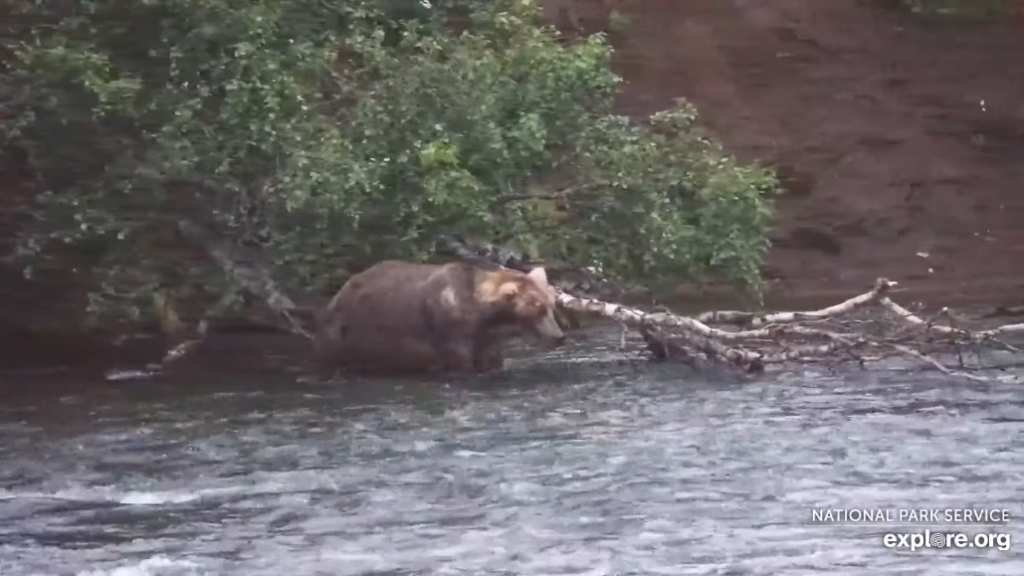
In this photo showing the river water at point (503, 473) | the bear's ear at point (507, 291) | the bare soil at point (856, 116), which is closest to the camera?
the river water at point (503, 473)

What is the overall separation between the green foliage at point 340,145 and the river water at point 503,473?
1.10 m

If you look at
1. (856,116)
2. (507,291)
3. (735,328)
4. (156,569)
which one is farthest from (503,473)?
(856,116)

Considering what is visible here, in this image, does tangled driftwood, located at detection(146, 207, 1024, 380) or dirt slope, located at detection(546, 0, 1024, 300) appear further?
dirt slope, located at detection(546, 0, 1024, 300)

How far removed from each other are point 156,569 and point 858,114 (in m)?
18.3

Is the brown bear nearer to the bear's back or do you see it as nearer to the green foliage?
the bear's back

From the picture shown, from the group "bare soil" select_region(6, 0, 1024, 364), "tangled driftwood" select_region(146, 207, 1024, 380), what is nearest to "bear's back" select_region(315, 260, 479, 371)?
"tangled driftwood" select_region(146, 207, 1024, 380)

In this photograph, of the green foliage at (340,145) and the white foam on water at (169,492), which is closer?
the white foam on water at (169,492)

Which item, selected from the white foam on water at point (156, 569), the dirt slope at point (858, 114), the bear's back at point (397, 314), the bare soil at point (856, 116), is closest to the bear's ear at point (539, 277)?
the bear's back at point (397, 314)

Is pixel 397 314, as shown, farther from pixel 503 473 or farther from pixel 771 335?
pixel 503 473

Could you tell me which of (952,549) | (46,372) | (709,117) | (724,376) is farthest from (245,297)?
(709,117)

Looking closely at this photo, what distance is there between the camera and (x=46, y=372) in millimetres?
11477

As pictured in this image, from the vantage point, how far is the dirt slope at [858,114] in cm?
2008

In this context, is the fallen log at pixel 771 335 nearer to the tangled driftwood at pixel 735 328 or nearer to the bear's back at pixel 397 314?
the tangled driftwood at pixel 735 328

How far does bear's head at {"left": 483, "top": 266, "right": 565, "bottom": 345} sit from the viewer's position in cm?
1022
